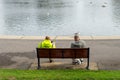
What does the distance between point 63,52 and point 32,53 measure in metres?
3.28

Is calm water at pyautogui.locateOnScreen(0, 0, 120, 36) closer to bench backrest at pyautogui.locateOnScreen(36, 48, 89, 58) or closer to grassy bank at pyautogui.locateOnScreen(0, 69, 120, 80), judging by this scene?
bench backrest at pyautogui.locateOnScreen(36, 48, 89, 58)

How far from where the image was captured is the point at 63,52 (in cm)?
1015

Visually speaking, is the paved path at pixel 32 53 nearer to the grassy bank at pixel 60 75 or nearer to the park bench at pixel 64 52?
the park bench at pixel 64 52

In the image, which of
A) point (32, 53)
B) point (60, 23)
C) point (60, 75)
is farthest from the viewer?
point (60, 23)

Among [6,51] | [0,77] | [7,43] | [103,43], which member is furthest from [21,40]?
[0,77]

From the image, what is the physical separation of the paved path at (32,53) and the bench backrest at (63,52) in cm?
88

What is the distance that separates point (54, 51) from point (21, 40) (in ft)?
21.2

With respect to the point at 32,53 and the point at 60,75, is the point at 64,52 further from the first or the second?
the point at 32,53

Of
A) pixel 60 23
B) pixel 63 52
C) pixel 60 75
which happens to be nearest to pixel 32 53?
pixel 63 52

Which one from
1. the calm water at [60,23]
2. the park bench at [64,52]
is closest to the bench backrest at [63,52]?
the park bench at [64,52]

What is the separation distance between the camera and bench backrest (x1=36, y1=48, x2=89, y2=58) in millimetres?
10055

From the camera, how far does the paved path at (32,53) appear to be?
36.5 ft

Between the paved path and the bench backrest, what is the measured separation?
0.88m

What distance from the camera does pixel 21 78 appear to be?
8156 mm
